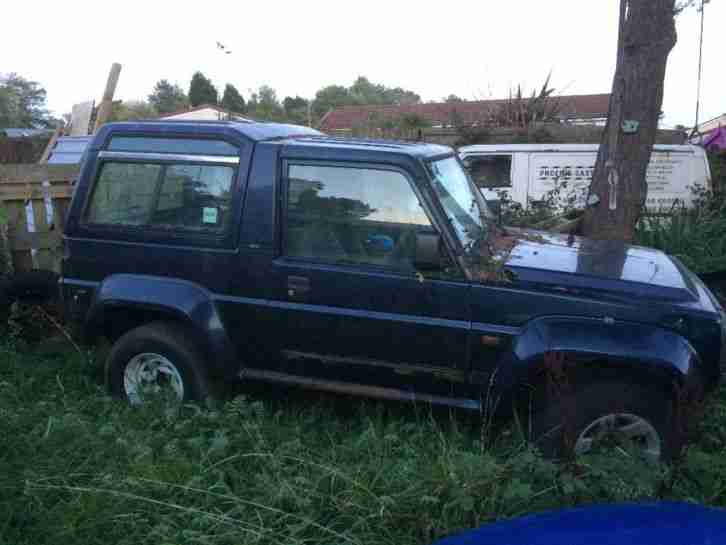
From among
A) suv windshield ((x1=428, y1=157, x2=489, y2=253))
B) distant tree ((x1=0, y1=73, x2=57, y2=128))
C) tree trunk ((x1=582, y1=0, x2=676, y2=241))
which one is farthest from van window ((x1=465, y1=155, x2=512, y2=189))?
distant tree ((x1=0, y1=73, x2=57, y2=128))

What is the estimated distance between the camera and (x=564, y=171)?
10.0 metres

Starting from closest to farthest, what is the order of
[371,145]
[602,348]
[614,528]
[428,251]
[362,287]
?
[614,528], [602,348], [428,251], [362,287], [371,145]

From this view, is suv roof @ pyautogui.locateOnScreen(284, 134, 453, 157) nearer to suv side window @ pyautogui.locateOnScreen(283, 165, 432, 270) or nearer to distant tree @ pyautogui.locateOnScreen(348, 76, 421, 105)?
suv side window @ pyautogui.locateOnScreen(283, 165, 432, 270)

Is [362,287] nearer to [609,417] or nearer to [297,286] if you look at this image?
[297,286]

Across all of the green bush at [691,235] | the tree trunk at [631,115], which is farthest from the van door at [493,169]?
the tree trunk at [631,115]

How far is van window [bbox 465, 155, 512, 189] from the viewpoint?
10.3 m

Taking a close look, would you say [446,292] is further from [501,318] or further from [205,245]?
[205,245]

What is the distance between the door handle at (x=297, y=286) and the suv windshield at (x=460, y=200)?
897mm

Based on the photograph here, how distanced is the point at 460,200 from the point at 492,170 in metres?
6.20

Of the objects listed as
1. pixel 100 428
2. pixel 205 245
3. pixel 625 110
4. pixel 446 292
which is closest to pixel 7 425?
pixel 100 428

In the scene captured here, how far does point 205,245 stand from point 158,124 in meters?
0.92

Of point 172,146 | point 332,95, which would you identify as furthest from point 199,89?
point 172,146

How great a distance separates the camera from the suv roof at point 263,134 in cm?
420

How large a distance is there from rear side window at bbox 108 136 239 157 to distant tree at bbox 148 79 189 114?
4536 cm
